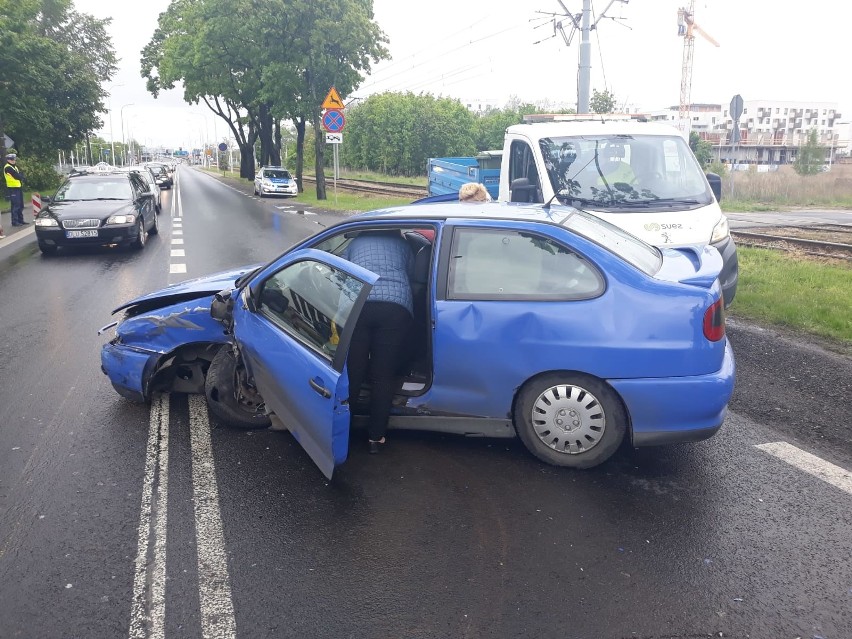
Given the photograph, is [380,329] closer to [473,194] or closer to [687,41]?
[473,194]

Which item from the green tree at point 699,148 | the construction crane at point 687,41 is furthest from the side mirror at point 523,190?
the construction crane at point 687,41

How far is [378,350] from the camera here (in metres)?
4.57

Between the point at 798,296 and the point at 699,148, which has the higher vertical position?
the point at 699,148

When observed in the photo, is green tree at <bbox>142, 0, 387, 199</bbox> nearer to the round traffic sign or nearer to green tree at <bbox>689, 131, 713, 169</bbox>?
the round traffic sign

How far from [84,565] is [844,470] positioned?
4368 mm

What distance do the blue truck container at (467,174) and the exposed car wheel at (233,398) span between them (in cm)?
703

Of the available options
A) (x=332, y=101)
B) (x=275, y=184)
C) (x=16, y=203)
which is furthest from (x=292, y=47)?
(x=16, y=203)

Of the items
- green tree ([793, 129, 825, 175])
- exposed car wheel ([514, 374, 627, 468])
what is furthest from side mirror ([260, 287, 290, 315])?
green tree ([793, 129, 825, 175])

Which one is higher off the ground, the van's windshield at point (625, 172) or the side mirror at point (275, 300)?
the van's windshield at point (625, 172)

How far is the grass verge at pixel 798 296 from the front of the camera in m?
8.05

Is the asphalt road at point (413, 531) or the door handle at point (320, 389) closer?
the asphalt road at point (413, 531)

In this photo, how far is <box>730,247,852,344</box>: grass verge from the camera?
8.05 meters

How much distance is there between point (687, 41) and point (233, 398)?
115414mm

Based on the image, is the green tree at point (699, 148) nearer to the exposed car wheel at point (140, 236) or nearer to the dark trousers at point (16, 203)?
the dark trousers at point (16, 203)
